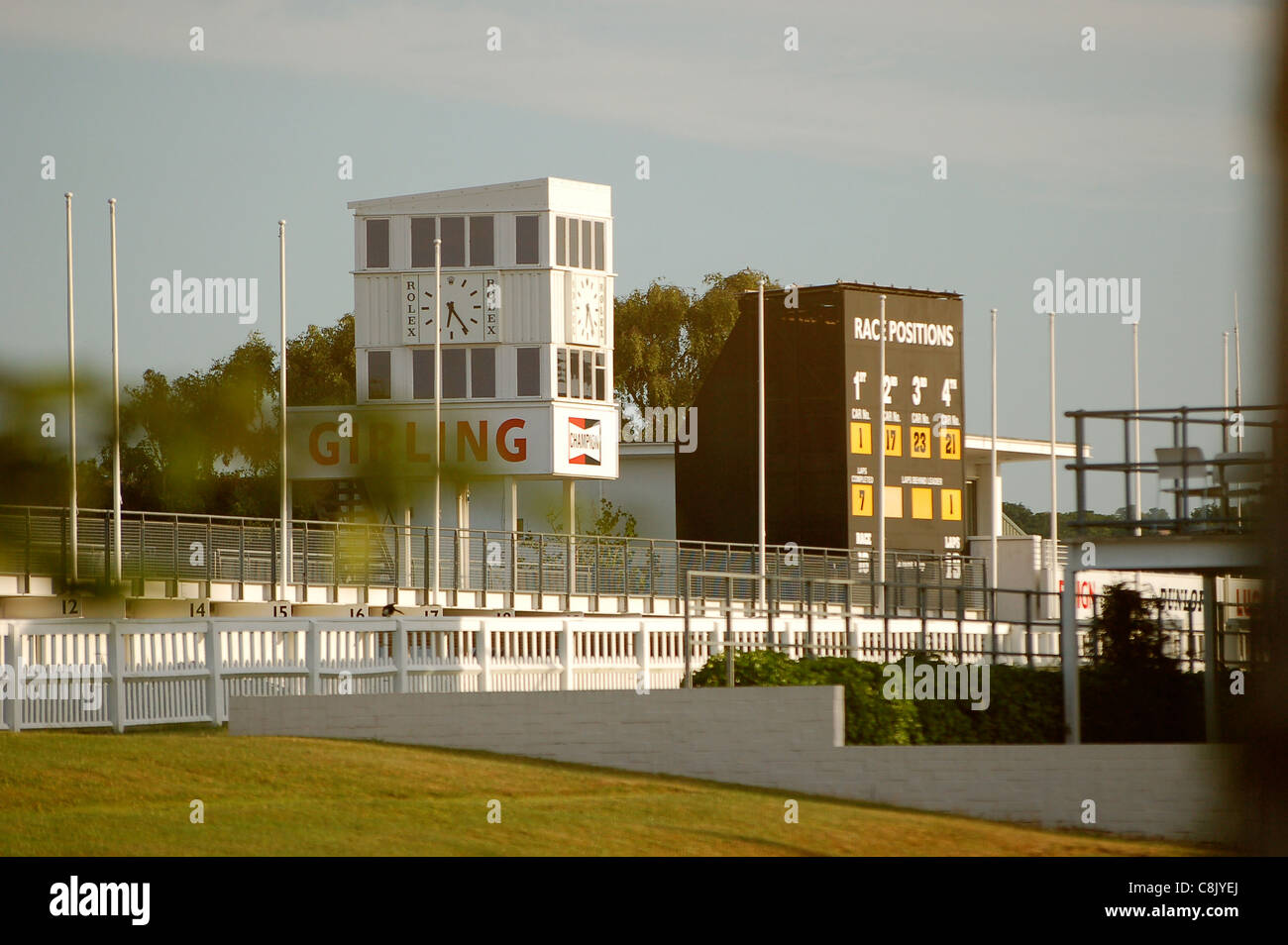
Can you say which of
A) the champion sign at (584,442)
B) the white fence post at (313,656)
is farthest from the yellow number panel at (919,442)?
the white fence post at (313,656)

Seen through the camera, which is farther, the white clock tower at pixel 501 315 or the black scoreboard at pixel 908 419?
the black scoreboard at pixel 908 419

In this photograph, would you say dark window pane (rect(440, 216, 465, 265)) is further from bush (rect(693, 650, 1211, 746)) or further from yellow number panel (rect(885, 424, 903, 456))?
bush (rect(693, 650, 1211, 746))

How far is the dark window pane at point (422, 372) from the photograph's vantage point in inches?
1900

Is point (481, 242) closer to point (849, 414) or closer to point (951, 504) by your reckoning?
point (849, 414)

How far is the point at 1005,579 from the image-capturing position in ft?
179

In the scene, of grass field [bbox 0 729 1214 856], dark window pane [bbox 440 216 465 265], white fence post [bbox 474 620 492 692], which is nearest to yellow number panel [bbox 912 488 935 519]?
dark window pane [bbox 440 216 465 265]

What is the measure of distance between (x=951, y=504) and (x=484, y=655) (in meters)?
30.6

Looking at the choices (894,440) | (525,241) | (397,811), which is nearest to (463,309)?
(525,241)

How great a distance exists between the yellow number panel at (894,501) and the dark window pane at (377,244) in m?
15.8

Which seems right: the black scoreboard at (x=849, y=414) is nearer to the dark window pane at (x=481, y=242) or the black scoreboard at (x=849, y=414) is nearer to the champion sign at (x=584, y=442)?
the champion sign at (x=584, y=442)

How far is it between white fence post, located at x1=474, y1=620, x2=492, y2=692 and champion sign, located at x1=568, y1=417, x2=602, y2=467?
79.2 feet

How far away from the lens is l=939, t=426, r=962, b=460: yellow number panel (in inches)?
2028

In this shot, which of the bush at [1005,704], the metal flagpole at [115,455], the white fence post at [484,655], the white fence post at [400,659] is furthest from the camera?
the white fence post at [484,655]
